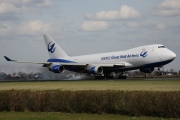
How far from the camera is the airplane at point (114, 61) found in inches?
2719

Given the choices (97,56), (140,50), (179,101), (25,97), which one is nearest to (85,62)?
(97,56)

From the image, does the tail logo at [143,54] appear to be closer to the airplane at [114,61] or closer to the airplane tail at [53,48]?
the airplane at [114,61]

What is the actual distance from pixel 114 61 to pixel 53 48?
61.2 feet

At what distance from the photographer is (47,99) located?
76.4 ft

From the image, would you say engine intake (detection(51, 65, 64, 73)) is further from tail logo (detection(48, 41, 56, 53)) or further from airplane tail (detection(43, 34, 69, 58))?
tail logo (detection(48, 41, 56, 53))

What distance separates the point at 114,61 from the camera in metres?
74.9

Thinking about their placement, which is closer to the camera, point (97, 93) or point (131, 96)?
point (131, 96)

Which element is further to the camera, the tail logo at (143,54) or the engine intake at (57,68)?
the engine intake at (57,68)

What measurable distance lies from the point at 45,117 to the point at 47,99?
2233mm

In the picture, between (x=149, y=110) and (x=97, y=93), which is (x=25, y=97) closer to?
(x=97, y=93)

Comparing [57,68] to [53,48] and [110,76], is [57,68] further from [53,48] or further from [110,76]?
[53,48]

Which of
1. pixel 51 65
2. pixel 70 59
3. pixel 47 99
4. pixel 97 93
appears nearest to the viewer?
pixel 97 93

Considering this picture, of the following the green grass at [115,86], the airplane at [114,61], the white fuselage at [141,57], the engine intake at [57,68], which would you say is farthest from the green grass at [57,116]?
the engine intake at [57,68]

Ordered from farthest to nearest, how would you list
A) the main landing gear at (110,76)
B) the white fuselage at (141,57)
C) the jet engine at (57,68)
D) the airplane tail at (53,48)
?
the airplane tail at (53,48), the jet engine at (57,68), the main landing gear at (110,76), the white fuselage at (141,57)
